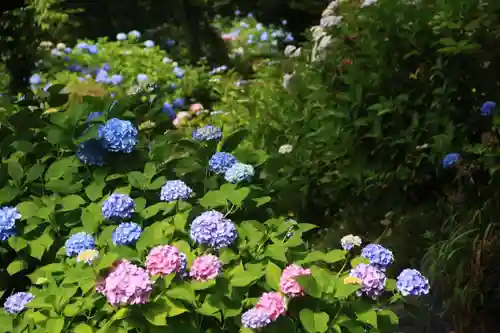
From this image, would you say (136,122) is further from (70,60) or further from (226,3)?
(226,3)

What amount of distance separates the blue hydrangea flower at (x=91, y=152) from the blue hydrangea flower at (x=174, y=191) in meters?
0.27

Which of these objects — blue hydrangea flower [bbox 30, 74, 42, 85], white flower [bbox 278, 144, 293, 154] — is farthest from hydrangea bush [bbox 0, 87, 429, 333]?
blue hydrangea flower [bbox 30, 74, 42, 85]

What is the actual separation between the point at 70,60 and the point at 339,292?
4.98 m

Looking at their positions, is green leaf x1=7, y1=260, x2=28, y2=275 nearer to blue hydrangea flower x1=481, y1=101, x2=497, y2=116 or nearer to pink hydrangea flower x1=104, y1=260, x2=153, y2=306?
pink hydrangea flower x1=104, y1=260, x2=153, y2=306

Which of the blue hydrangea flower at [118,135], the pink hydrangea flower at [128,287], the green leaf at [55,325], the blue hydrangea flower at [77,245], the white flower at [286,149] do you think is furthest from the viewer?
the white flower at [286,149]

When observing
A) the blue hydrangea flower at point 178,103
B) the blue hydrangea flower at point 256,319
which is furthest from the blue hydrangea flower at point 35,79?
the blue hydrangea flower at point 256,319

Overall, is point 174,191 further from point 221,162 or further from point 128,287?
point 128,287

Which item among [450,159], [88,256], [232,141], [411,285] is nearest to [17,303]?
[88,256]

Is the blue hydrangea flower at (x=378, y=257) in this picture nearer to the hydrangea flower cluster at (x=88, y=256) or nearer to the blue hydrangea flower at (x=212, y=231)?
the blue hydrangea flower at (x=212, y=231)

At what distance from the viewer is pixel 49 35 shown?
23.5 feet

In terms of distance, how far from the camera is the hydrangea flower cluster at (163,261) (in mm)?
1850

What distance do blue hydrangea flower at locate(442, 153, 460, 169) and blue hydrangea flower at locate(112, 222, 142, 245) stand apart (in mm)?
1821

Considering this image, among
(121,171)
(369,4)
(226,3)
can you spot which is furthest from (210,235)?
(226,3)

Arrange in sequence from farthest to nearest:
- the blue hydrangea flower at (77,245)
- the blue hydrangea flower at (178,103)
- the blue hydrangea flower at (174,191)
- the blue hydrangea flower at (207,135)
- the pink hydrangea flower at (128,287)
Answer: the blue hydrangea flower at (178,103) < the blue hydrangea flower at (207,135) < the blue hydrangea flower at (174,191) < the blue hydrangea flower at (77,245) < the pink hydrangea flower at (128,287)
